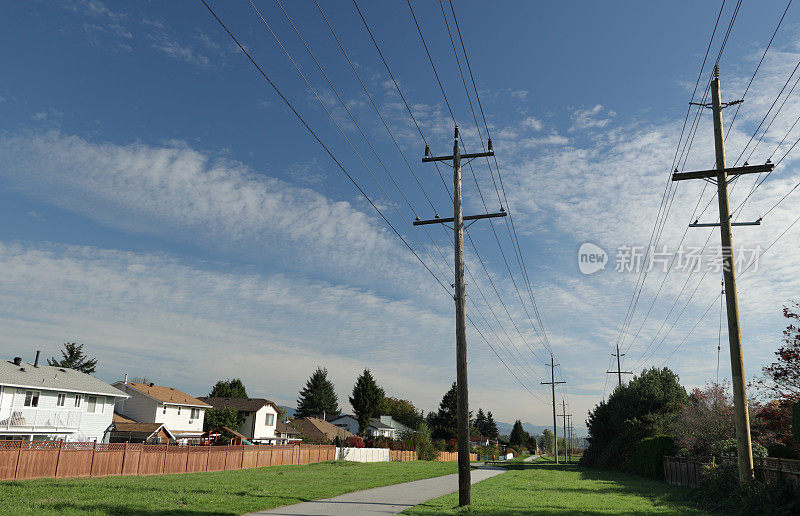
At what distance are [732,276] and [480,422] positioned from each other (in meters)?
154

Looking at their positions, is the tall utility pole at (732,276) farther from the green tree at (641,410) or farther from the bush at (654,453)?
the green tree at (641,410)

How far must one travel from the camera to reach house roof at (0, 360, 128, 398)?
39250mm

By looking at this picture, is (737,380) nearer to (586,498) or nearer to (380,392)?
(586,498)

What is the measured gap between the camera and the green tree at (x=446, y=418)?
101125mm

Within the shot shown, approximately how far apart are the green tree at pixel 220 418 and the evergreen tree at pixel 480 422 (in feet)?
345

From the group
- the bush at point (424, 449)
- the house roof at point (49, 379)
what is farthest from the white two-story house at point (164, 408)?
the bush at point (424, 449)

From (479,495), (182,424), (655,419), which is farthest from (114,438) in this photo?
(655,419)

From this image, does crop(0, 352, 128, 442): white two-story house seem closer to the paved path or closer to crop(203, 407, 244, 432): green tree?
crop(203, 407, 244, 432): green tree

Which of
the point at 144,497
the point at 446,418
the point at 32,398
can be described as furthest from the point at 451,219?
the point at 446,418

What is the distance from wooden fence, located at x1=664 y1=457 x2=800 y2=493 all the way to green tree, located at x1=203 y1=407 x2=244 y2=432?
165 feet

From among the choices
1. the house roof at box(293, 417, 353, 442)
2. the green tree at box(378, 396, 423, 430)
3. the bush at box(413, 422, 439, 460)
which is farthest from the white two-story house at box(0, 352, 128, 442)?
the green tree at box(378, 396, 423, 430)

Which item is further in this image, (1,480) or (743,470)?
(1,480)

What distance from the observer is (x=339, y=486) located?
25.2m

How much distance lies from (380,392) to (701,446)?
84.4 m
